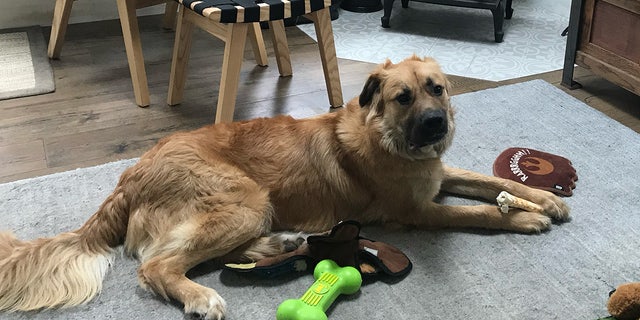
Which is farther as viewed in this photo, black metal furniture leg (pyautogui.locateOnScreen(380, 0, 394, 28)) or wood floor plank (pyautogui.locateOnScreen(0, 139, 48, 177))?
black metal furniture leg (pyautogui.locateOnScreen(380, 0, 394, 28))

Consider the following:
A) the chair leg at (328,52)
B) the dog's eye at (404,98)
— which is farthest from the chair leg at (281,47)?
the dog's eye at (404,98)

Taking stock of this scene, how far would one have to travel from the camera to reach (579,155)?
2.43m

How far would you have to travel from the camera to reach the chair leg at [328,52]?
282 cm

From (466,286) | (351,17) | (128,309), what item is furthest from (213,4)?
(351,17)

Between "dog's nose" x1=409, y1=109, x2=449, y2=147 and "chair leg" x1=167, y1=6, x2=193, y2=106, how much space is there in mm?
1468

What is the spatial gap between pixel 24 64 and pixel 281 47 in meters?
Answer: 1.46

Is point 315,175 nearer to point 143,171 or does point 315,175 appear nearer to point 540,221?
point 143,171

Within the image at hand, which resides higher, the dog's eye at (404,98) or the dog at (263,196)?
the dog's eye at (404,98)

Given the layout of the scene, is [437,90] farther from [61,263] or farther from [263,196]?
[61,263]

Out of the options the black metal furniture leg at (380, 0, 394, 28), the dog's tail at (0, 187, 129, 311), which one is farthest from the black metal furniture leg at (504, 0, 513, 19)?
the dog's tail at (0, 187, 129, 311)

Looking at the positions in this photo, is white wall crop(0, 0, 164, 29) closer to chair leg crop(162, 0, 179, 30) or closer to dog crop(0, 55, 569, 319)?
chair leg crop(162, 0, 179, 30)

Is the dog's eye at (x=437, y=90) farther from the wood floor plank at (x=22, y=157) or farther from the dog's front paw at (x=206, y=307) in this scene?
the wood floor plank at (x=22, y=157)

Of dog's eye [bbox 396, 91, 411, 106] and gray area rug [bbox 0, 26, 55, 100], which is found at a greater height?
dog's eye [bbox 396, 91, 411, 106]

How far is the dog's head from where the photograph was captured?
6.06ft
